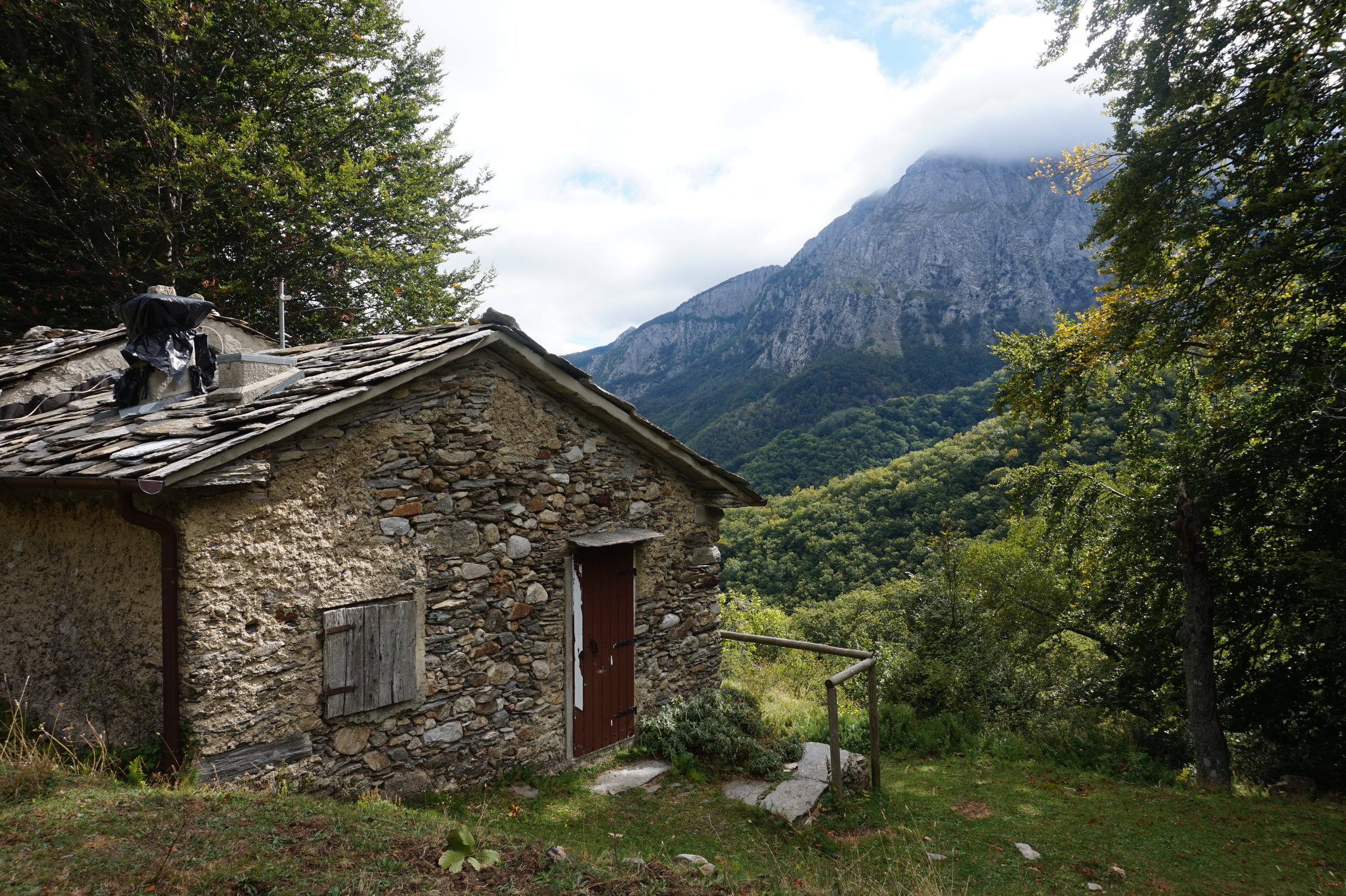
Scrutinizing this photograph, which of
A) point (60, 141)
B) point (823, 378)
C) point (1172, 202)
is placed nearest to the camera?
point (1172, 202)

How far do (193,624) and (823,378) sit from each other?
62.1 metres

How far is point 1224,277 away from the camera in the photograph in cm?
726

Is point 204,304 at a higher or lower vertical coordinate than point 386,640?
higher

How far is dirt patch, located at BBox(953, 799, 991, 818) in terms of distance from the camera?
6219mm

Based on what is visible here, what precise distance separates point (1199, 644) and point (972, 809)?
473 cm

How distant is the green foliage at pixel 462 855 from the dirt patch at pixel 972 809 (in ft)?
15.5

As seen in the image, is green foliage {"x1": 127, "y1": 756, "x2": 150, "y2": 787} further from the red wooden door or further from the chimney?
the red wooden door

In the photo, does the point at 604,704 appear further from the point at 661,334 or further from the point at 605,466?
the point at 661,334

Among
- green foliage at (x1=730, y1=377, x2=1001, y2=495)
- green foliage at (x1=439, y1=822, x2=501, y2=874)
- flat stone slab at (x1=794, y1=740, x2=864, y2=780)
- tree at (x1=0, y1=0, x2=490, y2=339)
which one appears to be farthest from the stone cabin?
green foliage at (x1=730, y1=377, x2=1001, y2=495)

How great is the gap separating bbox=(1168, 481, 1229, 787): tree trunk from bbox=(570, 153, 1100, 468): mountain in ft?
143

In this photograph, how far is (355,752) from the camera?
195 inches

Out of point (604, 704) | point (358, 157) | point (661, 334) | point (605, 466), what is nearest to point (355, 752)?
point (604, 704)

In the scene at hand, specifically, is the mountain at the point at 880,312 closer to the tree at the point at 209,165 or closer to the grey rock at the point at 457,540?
the tree at the point at 209,165

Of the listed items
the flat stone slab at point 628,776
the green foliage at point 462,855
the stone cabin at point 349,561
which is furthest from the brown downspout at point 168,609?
the flat stone slab at point 628,776
